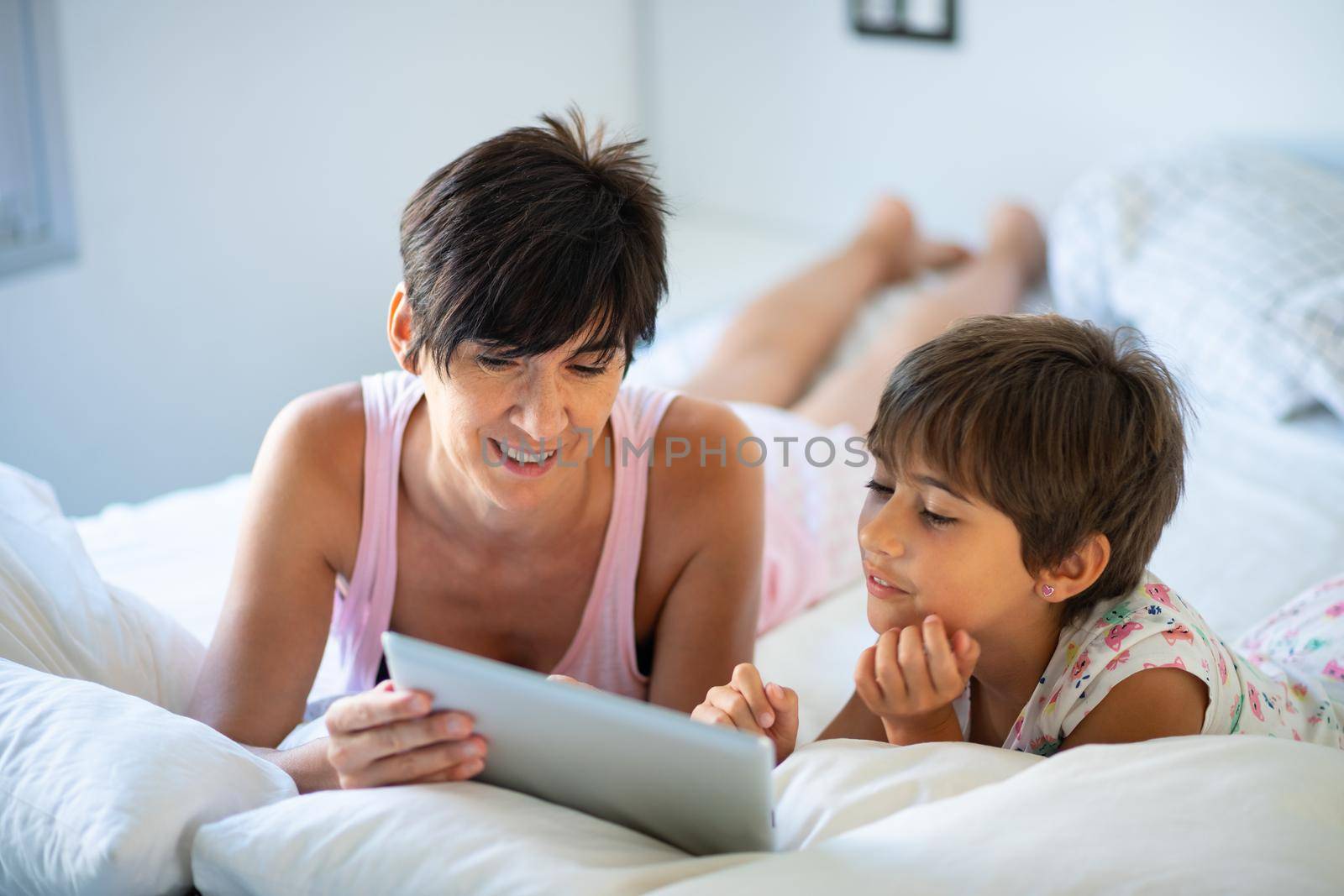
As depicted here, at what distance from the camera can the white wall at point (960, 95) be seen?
8.30 ft

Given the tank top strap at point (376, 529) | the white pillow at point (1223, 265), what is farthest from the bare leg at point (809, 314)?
the tank top strap at point (376, 529)

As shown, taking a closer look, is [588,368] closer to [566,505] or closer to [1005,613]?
[566,505]

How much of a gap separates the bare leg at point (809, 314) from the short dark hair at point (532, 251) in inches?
34.8

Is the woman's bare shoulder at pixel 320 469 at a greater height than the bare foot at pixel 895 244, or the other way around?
the bare foot at pixel 895 244

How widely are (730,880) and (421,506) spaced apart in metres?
0.68

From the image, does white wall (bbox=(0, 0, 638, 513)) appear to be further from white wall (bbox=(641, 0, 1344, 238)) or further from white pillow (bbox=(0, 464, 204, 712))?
white pillow (bbox=(0, 464, 204, 712))

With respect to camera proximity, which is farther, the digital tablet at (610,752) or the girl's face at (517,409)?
the girl's face at (517,409)

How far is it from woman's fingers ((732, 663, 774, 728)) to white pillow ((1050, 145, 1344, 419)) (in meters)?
1.11

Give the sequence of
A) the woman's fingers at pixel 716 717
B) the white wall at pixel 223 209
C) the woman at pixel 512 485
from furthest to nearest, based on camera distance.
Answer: the white wall at pixel 223 209 → the woman at pixel 512 485 → the woman's fingers at pixel 716 717

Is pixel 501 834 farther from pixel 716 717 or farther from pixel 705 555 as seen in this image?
pixel 705 555

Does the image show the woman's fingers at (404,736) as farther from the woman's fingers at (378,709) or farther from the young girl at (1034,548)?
the young girl at (1034,548)

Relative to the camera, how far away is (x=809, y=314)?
2.38 m

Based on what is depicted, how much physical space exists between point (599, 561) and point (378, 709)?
51cm

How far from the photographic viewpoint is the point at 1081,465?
103 cm
